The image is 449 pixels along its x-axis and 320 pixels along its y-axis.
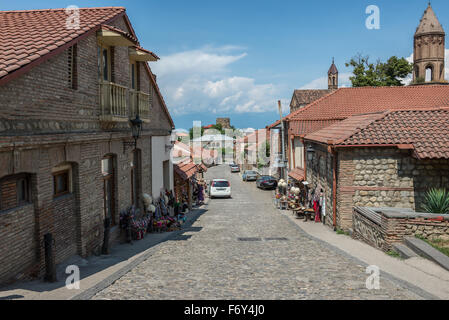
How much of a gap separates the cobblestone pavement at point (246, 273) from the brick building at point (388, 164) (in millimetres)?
2417

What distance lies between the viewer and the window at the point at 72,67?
9.05m

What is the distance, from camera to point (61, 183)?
29.3 ft

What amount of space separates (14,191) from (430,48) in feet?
180

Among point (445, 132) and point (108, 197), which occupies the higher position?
point (445, 132)

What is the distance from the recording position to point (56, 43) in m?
7.96

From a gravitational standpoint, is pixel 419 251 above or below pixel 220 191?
above

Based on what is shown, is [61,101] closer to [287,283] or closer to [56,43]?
[56,43]

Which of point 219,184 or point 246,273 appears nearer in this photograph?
point 246,273

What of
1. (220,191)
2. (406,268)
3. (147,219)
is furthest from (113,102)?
(220,191)

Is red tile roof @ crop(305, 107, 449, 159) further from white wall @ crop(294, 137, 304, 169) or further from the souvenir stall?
white wall @ crop(294, 137, 304, 169)

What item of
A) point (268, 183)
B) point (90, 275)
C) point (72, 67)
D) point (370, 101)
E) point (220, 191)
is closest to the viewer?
point (90, 275)

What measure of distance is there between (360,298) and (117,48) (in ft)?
31.6

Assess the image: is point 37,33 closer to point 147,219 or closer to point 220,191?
point 147,219

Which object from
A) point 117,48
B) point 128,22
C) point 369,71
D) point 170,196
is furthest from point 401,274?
point 369,71
